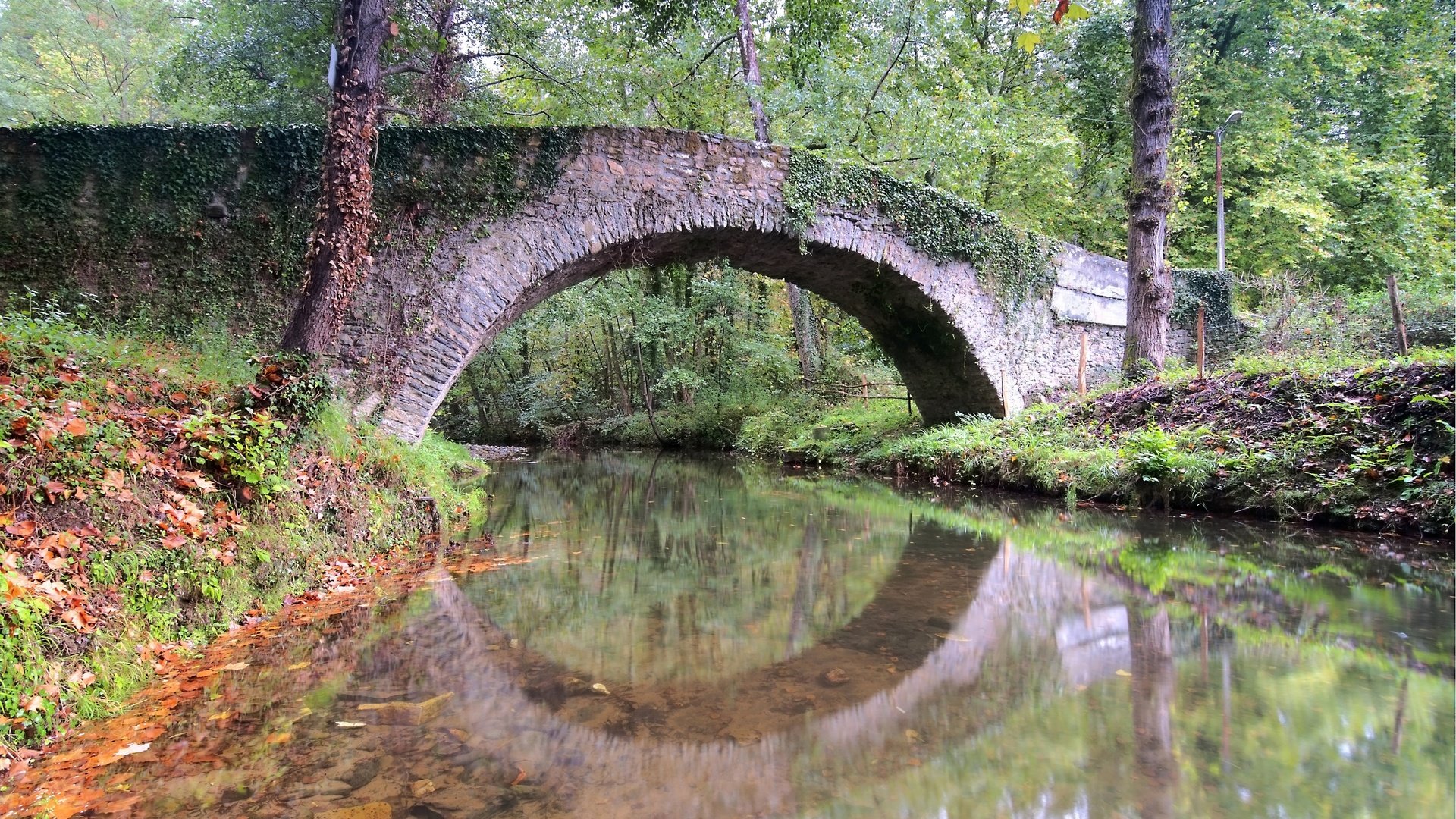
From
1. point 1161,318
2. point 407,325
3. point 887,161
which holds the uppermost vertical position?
point 887,161

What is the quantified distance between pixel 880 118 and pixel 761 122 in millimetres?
2402

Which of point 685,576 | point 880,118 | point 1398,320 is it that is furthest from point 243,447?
point 880,118

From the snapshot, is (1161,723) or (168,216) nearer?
(1161,723)

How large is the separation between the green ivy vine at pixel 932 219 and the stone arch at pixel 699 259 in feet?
0.32

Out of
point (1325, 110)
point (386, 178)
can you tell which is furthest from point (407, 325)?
point (1325, 110)

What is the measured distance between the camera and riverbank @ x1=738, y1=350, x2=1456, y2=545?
5.18 meters

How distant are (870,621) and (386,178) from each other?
5.83 metres

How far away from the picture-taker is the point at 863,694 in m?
2.51

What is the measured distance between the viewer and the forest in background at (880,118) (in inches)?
448

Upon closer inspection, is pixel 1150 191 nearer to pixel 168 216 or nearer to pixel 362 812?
pixel 362 812

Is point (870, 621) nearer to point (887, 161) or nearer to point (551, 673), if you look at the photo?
point (551, 673)

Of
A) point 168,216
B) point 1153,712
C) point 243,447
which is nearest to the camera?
point 1153,712

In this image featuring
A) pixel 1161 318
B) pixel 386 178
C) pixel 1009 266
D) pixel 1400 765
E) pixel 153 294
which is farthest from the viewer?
pixel 1009 266

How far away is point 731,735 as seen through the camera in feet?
7.22
